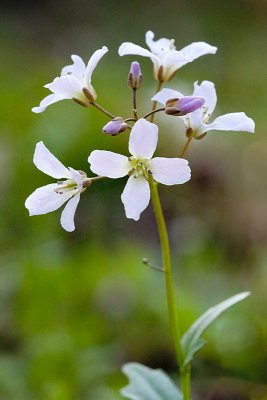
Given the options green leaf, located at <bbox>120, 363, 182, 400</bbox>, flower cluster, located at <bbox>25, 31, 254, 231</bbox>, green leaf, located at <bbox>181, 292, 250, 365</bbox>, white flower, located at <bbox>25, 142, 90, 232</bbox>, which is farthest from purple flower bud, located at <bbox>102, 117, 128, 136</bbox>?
green leaf, located at <bbox>120, 363, 182, 400</bbox>

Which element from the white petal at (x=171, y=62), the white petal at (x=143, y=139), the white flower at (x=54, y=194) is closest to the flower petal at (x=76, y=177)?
the white flower at (x=54, y=194)

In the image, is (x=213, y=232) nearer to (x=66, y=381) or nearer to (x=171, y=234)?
(x=171, y=234)

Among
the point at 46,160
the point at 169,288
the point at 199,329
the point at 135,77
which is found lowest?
the point at 199,329

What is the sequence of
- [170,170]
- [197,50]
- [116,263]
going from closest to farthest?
[170,170] < [197,50] < [116,263]

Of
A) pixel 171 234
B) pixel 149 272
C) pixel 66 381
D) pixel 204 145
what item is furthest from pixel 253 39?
pixel 66 381

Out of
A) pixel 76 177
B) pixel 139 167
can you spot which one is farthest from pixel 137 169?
pixel 76 177

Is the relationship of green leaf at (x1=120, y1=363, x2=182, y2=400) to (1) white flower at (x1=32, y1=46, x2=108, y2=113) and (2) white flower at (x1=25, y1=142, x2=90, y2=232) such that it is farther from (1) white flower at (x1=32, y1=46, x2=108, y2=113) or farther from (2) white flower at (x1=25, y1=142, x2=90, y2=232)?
(1) white flower at (x1=32, y1=46, x2=108, y2=113)

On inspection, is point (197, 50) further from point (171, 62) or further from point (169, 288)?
point (169, 288)
